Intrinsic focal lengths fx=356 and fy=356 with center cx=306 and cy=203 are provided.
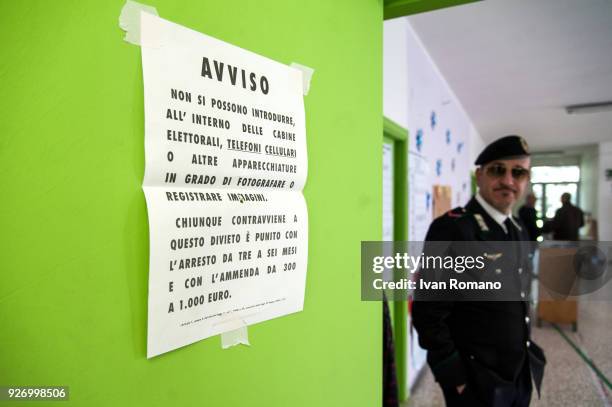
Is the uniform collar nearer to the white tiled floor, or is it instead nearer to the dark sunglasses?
the dark sunglasses

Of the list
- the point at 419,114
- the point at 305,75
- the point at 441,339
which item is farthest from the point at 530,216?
the point at 305,75

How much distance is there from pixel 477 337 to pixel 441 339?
0.14m

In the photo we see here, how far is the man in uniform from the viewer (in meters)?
1.31

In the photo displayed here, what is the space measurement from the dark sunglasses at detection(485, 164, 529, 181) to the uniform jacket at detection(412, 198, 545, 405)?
224mm

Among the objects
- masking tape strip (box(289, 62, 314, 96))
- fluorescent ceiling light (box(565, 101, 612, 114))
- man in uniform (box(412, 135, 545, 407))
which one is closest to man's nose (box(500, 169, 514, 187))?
man in uniform (box(412, 135, 545, 407))

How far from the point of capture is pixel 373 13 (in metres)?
0.93

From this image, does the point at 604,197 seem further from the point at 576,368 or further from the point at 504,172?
the point at 504,172

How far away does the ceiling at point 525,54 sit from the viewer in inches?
89.3

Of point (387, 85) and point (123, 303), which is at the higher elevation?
point (387, 85)

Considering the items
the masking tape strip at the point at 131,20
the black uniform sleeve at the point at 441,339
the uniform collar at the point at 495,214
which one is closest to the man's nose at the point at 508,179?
the uniform collar at the point at 495,214

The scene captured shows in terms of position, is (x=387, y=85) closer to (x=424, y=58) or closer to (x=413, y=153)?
(x=413, y=153)

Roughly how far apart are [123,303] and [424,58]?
3.00m

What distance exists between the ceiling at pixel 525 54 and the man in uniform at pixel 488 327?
1.36 meters

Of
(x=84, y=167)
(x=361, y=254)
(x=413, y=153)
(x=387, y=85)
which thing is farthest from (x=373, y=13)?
(x=413, y=153)
